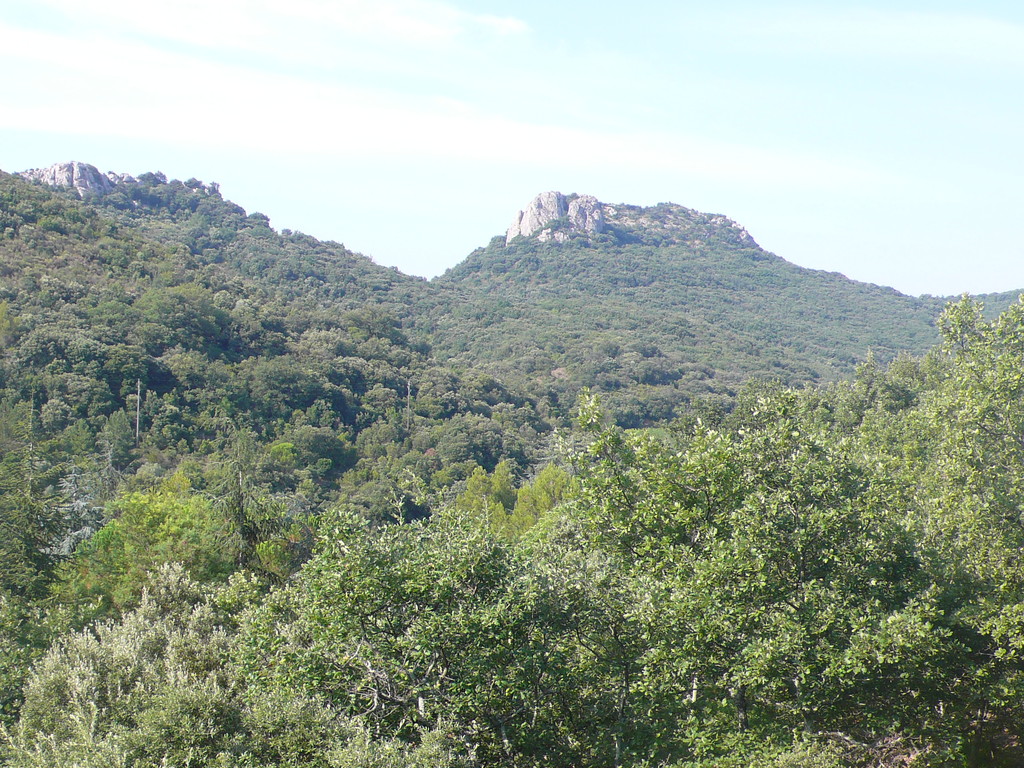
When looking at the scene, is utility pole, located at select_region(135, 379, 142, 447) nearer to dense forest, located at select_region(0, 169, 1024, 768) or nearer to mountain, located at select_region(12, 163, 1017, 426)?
dense forest, located at select_region(0, 169, 1024, 768)

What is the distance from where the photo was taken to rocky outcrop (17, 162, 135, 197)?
149500 mm

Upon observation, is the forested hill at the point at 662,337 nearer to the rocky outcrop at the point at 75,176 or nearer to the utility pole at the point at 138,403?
the utility pole at the point at 138,403

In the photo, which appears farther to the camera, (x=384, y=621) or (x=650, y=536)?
(x=650, y=536)

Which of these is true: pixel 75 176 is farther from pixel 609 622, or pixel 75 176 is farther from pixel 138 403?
pixel 609 622

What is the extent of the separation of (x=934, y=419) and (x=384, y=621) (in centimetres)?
1148

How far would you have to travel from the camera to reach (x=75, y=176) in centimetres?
15062

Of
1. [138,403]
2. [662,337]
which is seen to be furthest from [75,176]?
[138,403]

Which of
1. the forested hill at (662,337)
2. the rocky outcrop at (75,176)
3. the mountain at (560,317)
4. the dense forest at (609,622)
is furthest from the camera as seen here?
the rocky outcrop at (75,176)

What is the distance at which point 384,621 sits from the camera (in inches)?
445

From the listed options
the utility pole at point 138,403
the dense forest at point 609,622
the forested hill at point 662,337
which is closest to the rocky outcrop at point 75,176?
the forested hill at point 662,337

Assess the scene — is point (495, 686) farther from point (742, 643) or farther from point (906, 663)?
point (906, 663)

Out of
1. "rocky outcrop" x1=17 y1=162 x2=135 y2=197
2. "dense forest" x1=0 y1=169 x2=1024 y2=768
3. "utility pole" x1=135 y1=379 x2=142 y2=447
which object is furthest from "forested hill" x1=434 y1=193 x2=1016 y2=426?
"dense forest" x1=0 y1=169 x2=1024 y2=768

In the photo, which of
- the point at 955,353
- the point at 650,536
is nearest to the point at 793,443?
the point at 650,536

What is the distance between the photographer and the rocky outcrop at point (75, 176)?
150 m
